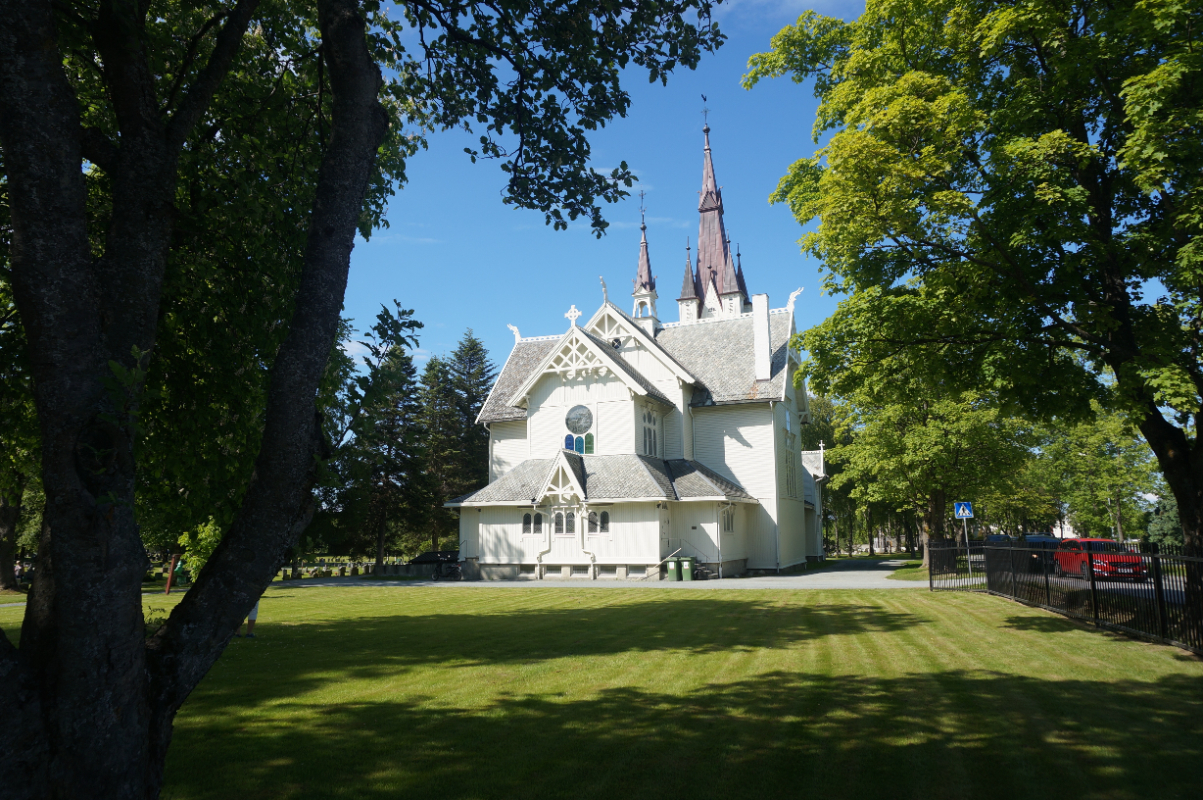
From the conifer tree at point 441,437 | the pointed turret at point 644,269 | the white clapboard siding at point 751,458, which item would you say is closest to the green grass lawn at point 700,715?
the white clapboard siding at point 751,458

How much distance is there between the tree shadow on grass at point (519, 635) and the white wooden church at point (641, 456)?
1270 cm

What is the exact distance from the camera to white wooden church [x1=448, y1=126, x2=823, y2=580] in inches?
1283

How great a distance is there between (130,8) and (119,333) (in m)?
2.28

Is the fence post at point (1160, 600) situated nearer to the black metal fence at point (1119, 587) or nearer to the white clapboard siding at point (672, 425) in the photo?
the black metal fence at point (1119, 587)

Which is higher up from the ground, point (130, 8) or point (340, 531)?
Result: point (130, 8)

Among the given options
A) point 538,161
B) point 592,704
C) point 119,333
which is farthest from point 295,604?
point 119,333

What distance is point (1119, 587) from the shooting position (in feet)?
45.9

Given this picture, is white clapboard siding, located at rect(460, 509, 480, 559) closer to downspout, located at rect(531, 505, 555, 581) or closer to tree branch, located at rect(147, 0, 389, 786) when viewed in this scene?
downspout, located at rect(531, 505, 555, 581)

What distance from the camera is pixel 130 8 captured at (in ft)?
16.6

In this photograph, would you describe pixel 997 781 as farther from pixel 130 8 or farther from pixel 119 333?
pixel 130 8

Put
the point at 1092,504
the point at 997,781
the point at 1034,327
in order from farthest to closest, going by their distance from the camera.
Result: the point at 1092,504 → the point at 1034,327 → the point at 997,781

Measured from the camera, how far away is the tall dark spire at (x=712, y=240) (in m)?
67.6

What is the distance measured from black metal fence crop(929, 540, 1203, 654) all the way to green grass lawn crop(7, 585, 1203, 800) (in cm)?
61

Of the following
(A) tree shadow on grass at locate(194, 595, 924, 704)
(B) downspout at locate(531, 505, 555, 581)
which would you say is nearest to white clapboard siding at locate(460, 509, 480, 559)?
(B) downspout at locate(531, 505, 555, 581)
